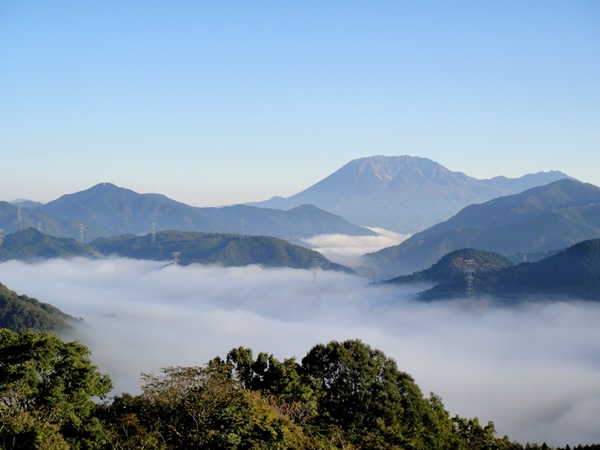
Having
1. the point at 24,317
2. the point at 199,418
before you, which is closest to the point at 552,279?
the point at 24,317

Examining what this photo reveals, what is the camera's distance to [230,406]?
98.3 ft

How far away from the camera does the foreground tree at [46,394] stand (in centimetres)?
2883

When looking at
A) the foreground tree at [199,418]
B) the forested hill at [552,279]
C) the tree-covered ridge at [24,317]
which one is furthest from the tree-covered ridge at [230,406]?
the forested hill at [552,279]

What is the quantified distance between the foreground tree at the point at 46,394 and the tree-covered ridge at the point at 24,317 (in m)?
76.8

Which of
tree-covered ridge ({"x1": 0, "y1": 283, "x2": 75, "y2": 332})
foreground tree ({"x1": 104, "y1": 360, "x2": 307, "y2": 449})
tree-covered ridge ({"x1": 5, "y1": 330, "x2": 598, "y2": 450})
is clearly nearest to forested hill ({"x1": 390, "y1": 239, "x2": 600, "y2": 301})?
tree-covered ridge ({"x1": 0, "y1": 283, "x2": 75, "y2": 332})

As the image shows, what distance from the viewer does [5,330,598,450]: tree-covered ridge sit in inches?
1149

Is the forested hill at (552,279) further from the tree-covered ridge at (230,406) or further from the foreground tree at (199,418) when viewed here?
the foreground tree at (199,418)

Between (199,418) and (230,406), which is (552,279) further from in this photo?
(199,418)

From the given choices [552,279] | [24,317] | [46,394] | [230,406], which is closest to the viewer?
[230,406]

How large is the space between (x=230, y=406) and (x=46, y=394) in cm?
1052

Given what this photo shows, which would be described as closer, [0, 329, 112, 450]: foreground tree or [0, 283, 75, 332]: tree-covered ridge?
[0, 329, 112, 450]: foreground tree

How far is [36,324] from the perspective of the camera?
11094 centimetres

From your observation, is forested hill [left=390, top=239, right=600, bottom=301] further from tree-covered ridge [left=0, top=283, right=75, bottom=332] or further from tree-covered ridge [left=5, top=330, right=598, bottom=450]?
tree-covered ridge [left=5, top=330, right=598, bottom=450]

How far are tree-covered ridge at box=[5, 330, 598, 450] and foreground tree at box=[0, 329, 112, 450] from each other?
0.05m
